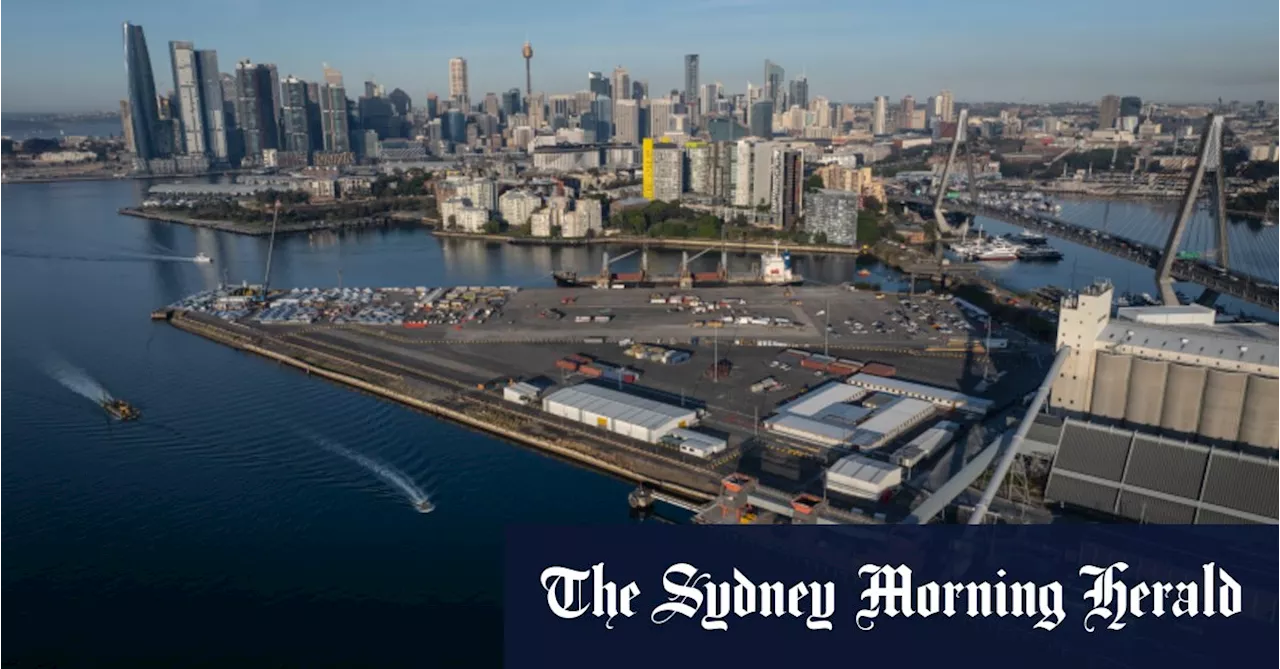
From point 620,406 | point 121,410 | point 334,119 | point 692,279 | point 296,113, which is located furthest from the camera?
point 334,119

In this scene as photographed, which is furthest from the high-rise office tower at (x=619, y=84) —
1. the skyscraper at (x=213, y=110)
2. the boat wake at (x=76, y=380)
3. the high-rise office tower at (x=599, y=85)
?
the boat wake at (x=76, y=380)

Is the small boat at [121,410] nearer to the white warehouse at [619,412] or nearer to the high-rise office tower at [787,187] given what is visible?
the white warehouse at [619,412]

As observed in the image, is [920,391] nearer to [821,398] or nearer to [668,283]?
[821,398]

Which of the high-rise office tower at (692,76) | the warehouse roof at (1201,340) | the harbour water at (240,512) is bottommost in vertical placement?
the harbour water at (240,512)

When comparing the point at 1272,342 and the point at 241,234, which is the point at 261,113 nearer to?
the point at 241,234

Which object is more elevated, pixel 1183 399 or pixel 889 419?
pixel 1183 399

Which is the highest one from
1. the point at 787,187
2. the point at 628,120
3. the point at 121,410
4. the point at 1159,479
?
the point at 628,120

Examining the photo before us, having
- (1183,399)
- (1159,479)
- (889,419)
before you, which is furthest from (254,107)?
(1159,479)

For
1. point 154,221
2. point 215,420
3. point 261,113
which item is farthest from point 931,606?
point 261,113
